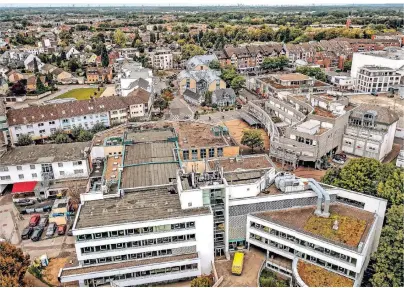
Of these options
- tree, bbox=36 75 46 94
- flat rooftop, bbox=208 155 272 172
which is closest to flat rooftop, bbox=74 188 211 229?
flat rooftop, bbox=208 155 272 172

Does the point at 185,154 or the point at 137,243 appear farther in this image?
the point at 185,154

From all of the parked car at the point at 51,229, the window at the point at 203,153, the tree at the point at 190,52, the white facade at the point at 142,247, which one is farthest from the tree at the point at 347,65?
the parked car at the point at 51,229

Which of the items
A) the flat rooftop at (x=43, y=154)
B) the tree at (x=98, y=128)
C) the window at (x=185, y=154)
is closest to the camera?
the window at (x=185, y=154)

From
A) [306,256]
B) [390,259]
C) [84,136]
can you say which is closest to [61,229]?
[84,136]

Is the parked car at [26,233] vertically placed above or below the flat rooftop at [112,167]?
below

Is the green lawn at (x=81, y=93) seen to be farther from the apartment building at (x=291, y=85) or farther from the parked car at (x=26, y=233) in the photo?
the parked car at (x=26, y=233)

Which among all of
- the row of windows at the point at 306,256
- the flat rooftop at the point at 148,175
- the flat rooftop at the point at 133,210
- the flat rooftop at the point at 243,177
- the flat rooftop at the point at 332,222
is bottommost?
the row of windows at the point at 306,256

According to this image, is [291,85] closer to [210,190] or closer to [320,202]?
[320,202]
